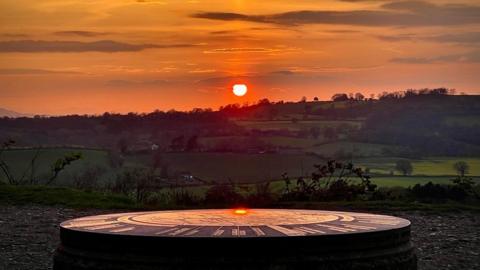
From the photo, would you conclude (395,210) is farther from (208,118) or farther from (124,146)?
(208,118)

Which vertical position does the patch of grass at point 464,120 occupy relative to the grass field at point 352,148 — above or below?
above

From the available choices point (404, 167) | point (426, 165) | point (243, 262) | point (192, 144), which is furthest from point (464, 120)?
point (243, 262)

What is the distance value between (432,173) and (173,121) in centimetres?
1626

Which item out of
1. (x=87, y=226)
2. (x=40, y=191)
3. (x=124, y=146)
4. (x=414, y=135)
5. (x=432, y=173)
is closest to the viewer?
(x=87, y=226)

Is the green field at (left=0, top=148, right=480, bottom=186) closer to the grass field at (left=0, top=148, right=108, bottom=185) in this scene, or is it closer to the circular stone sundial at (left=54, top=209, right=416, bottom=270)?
the grass field at (left=0, top=148, right=108, bottom=185)

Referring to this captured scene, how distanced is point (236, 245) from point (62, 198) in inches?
480

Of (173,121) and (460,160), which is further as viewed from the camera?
(173,121)

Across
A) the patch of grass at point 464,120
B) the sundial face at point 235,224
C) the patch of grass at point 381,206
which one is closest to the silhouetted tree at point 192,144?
the patch of grass at point 464,120

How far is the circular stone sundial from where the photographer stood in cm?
516

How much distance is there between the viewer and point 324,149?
35.1 m

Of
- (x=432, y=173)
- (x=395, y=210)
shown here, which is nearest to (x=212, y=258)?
(x=395, y=210)

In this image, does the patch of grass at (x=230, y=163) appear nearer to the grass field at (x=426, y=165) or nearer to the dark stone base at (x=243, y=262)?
the grass field at (x=426, y=165)

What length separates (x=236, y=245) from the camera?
5.15 m

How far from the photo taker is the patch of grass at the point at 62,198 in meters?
16.0
